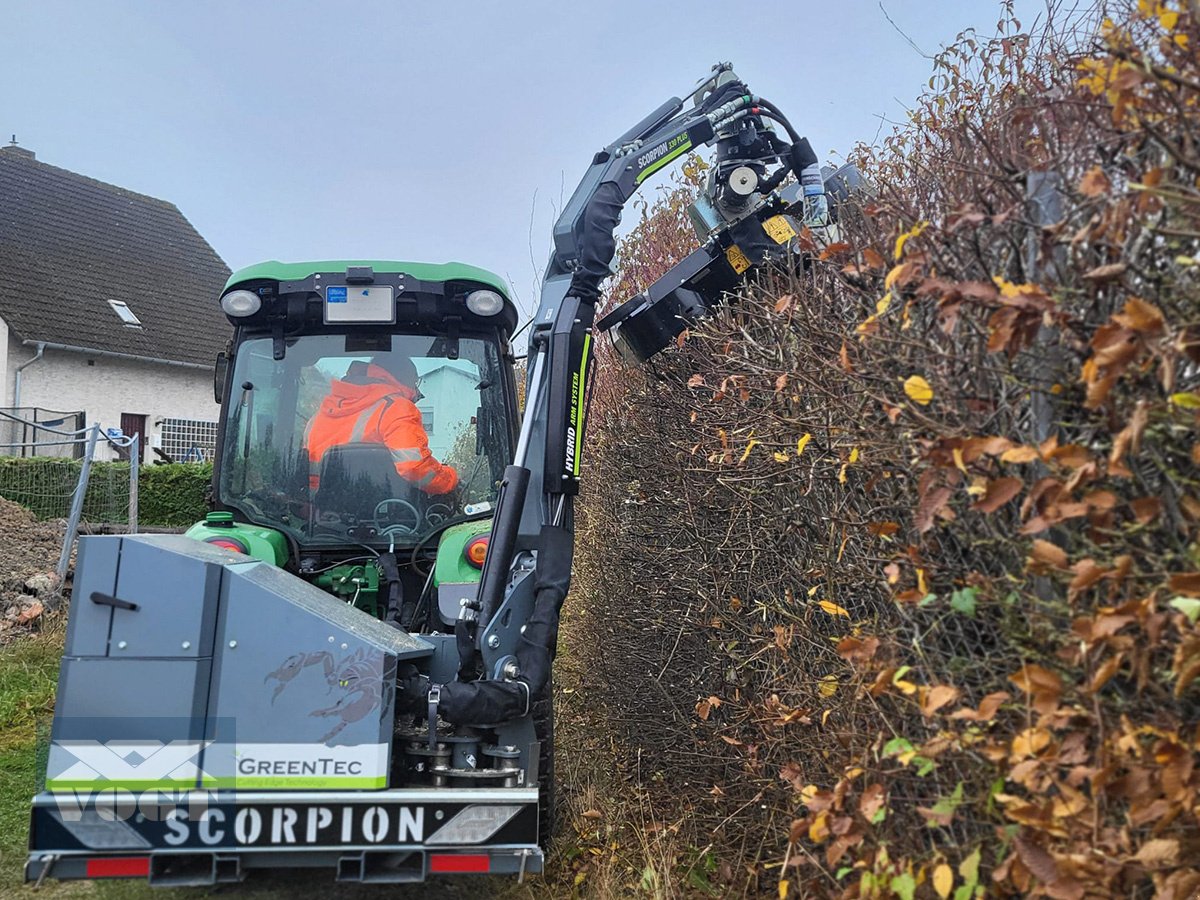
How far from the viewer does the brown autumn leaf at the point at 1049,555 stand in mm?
1577

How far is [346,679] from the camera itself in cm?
305

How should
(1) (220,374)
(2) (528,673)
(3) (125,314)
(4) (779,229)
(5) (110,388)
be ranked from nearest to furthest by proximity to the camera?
(2) (528,673) → (4) (779,229) → (1) (220,374) → (5) (110,388) → (3) (125,314)

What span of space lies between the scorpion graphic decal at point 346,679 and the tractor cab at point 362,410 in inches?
55.9

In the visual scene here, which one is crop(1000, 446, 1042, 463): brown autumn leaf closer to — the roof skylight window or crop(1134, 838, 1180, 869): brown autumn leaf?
crop(1134, 838, 1180, 869): brown autumn leaf

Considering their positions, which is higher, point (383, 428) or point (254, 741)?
point (383, 428)

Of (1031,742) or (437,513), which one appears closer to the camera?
(1031,742)

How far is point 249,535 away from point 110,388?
17.5m

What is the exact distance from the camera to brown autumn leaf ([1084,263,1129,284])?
4.98 ft

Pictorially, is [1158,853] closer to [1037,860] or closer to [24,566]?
[1037,860]

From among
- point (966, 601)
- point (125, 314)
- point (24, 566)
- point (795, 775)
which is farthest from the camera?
point (125, 314)

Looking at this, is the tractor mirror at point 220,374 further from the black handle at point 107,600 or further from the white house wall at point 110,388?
the white house wall at point 110,388

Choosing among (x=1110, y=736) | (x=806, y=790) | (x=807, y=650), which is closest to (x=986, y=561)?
(x=1110, y=736)

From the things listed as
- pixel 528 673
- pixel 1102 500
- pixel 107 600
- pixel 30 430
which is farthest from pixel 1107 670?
pixel 30 430

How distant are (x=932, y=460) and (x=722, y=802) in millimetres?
2399
